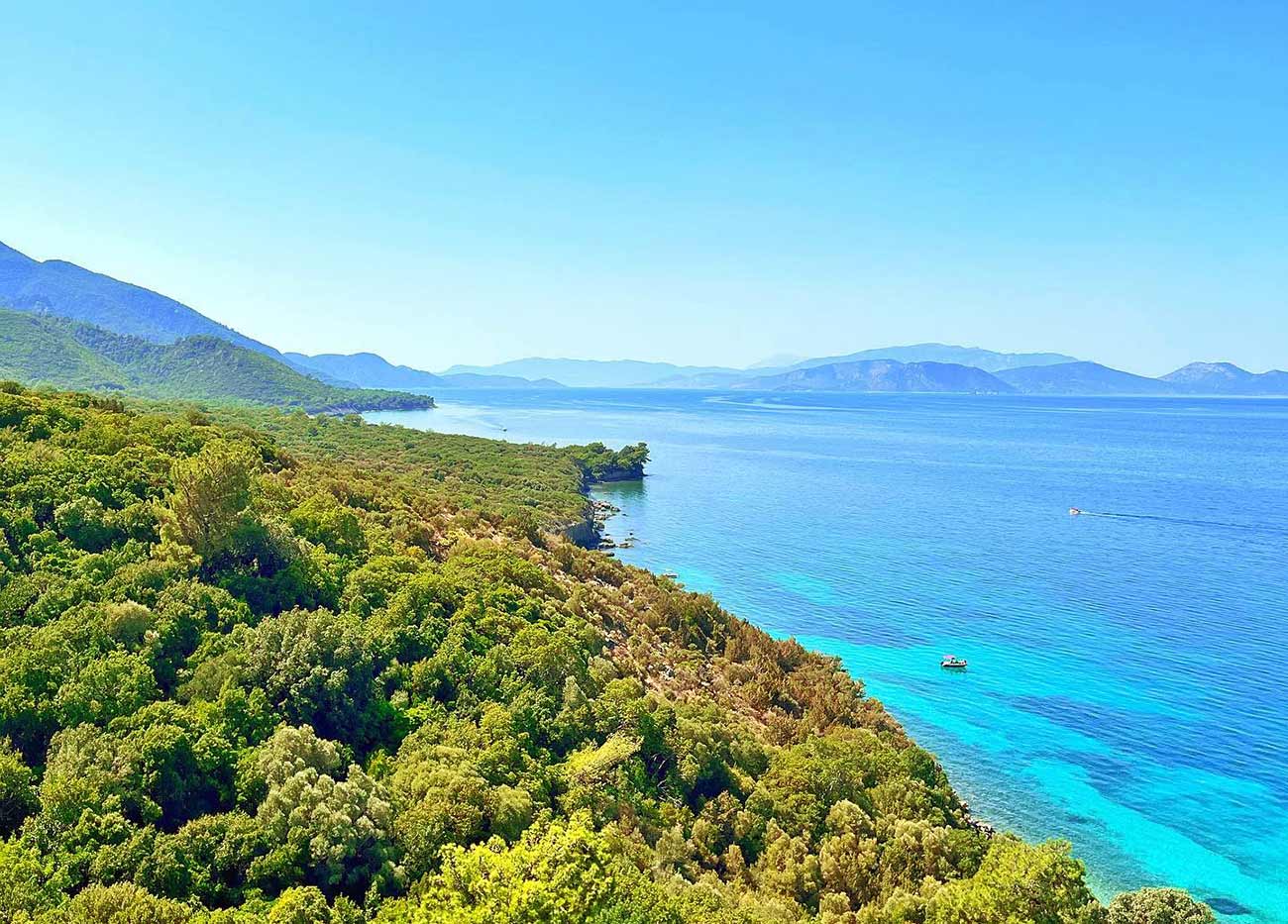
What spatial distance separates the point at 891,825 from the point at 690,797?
305 inches

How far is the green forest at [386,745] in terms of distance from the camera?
65.0ft

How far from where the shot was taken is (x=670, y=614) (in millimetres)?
52500

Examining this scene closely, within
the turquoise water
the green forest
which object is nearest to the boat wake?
the turquoise water

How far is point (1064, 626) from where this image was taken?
60688mm

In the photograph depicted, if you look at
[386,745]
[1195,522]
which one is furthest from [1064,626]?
[386,745]

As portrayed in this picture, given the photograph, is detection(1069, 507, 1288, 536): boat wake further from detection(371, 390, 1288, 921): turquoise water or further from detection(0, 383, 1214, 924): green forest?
detection(0, 383, 1214, 924): green forest

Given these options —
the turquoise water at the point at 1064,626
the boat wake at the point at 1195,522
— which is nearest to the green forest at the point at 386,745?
the turquoise water at the point at 1064,626

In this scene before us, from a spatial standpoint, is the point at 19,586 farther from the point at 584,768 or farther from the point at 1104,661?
the point at 1104,661

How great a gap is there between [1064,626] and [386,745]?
2164 inches

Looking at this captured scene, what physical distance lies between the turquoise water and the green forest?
9775mm

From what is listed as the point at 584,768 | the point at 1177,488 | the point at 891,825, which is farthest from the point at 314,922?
the point at 1177,488

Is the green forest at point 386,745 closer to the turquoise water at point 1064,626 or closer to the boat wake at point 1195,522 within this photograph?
the turquoise water at point 1064,626

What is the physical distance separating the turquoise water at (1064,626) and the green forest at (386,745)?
978cm

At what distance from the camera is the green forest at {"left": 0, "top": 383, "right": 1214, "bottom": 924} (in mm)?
19812
